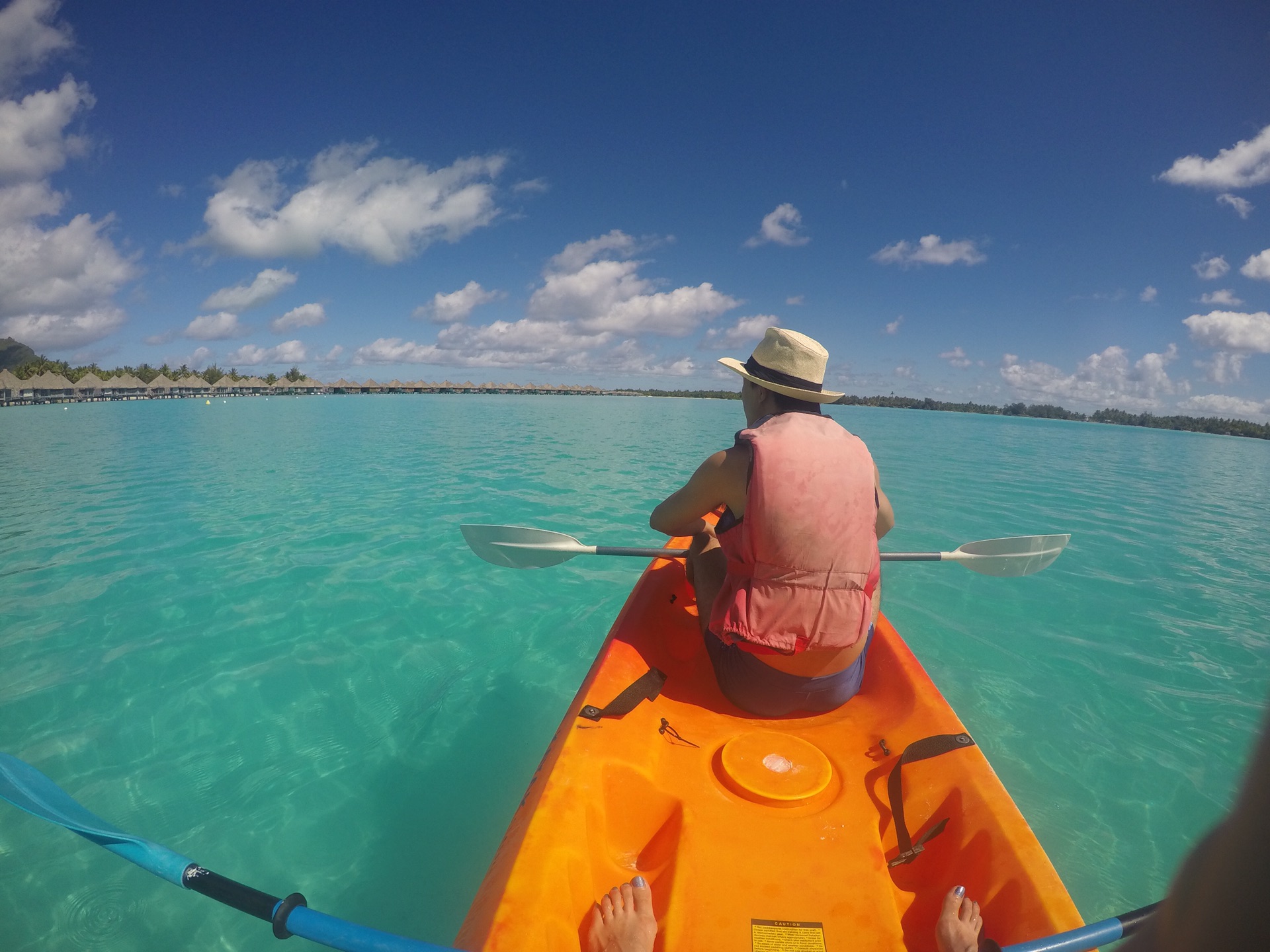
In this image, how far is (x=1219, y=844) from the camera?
562 millimetres

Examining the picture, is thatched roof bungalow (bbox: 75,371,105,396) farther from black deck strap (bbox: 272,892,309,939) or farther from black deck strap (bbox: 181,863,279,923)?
black deck strap (bbox: 272,892,309,939)

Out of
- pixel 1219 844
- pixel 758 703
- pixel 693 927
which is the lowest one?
pixel 693 927

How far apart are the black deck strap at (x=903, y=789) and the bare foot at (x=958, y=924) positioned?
0.90ft

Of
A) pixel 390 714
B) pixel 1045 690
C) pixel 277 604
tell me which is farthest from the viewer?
pixel 277 604

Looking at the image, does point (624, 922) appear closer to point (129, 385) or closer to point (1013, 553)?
point (1013, 553)

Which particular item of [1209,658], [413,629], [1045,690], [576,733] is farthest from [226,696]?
[1209,658]

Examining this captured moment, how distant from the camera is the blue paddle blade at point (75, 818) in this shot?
1947 millimetres

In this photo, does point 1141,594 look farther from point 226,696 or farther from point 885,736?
point 226,696

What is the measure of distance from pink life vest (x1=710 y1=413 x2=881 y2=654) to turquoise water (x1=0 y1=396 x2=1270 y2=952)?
2009 millimetres

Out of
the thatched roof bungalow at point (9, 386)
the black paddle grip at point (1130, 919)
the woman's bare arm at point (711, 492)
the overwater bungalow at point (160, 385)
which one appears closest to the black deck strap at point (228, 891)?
the woman's bare arm at point (711, 492)

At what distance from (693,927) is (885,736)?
1.30 metres

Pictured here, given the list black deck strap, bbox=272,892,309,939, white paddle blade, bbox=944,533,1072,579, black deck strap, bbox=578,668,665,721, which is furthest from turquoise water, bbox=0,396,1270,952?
black deck strap, bbox=272,892,309,939

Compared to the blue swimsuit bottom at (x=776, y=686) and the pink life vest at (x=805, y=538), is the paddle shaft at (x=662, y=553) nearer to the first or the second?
the blue swimsuit bottom at (x=776, y=686)

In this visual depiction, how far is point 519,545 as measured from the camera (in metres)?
4.53
